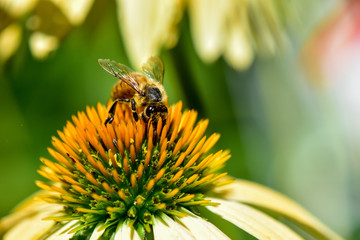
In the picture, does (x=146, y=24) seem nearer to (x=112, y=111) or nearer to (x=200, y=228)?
(x=112, y=111)

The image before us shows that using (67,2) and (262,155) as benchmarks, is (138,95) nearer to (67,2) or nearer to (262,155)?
(67,2)

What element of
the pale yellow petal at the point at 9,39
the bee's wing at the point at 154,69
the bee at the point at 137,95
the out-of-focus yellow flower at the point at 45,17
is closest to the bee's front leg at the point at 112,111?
the bee at the point at 137,95

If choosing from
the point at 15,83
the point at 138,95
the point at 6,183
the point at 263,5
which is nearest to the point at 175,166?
the point at 138,95

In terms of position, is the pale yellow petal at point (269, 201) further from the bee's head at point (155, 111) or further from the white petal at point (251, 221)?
the bee's head at point (155, 111)

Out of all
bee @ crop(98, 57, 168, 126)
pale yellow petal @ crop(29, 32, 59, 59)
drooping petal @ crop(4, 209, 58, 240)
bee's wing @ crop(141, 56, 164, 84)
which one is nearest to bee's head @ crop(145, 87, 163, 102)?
bee @ crop(98, 57, 168, 126)

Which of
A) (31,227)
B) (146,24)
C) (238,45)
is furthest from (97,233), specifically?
(238,45)

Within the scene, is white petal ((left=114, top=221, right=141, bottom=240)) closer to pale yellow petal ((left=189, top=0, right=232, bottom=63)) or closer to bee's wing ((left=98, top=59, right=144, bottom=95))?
bee's wing ((left=98, top=59, right=144, bottom=95))
